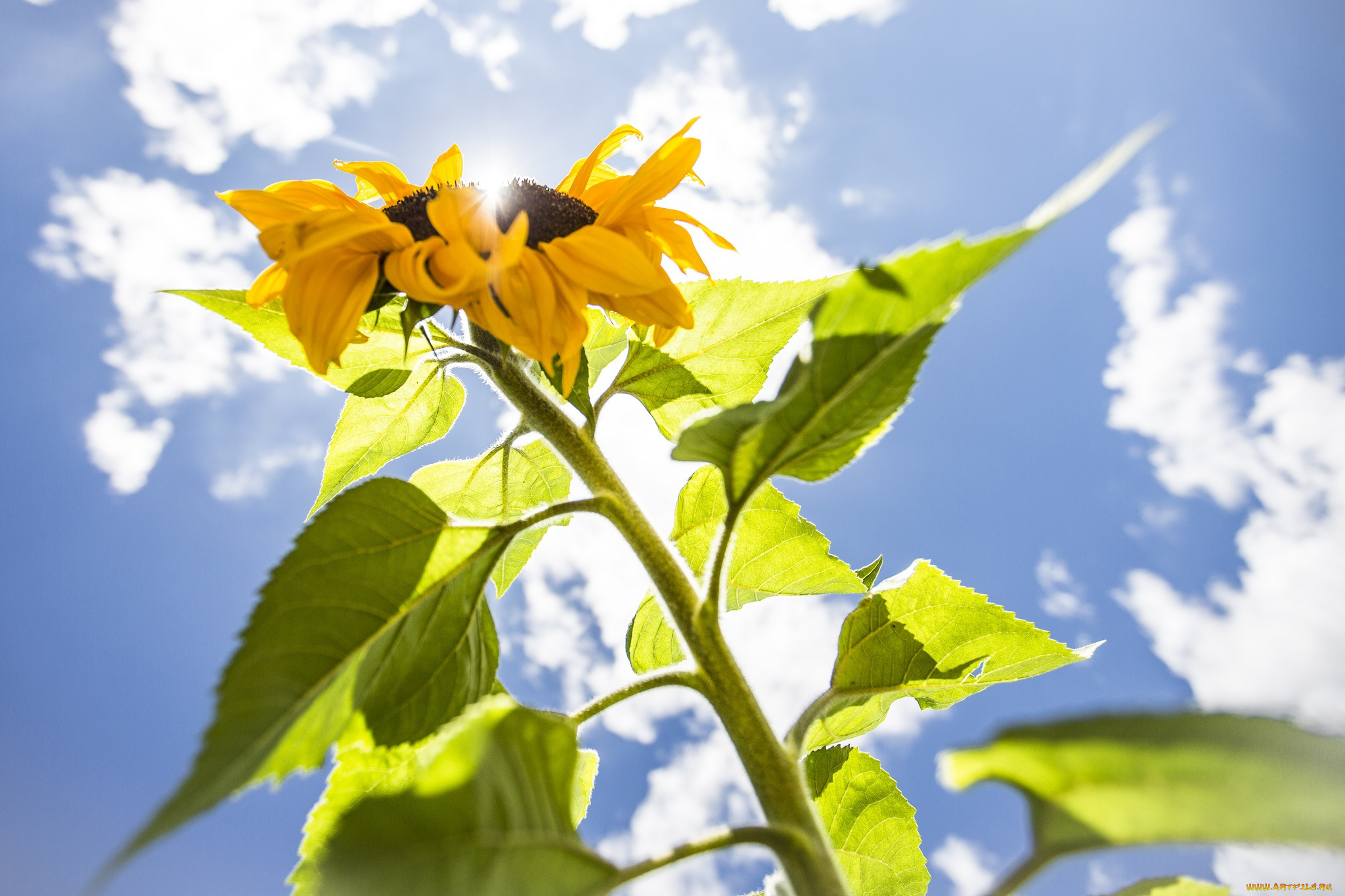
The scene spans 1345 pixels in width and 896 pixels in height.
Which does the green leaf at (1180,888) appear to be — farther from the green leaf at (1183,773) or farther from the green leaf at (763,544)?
the green leaf at (763,544)

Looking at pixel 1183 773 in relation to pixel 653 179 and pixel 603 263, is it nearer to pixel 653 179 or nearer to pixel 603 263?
pixel 603 263

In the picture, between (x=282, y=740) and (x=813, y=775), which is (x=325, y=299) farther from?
(x=813, y=775)

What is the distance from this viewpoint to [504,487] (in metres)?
1.49

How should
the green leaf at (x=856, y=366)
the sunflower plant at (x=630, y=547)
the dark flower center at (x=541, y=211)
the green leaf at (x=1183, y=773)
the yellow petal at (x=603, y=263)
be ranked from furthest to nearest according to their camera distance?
1. the dark flower center at (x=541, y=211)
2. the yellow petal at (x=603, y=263)
3. the green leaf at (x=856, y=366)
4. the sunflower plant at (x=630, y=547)
5. the green leaf at (x=1183, y=773)

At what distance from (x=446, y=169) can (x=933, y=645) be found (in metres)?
1.26

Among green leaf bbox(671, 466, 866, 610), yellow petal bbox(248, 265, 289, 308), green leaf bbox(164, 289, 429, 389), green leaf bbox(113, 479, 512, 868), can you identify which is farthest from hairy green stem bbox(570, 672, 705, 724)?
yellow petal bbox(248, 265, 289, 308)

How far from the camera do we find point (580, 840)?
891 millimetres

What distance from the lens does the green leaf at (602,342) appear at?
1490 mm

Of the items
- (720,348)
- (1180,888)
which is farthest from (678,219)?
(1180,888)

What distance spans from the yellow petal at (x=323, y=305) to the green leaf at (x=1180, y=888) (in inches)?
45.7

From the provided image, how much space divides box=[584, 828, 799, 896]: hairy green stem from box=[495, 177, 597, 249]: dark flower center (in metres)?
0.83

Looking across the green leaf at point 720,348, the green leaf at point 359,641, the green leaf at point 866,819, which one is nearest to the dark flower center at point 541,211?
the green leaf at point 720,348

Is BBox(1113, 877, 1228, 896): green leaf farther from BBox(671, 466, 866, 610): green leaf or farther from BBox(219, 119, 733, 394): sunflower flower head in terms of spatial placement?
BBox(219, 119, 733, 394): sunflower flower head

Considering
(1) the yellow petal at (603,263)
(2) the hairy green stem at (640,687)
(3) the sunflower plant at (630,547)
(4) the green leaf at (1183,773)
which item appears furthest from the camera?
(1) the yellow petal at (603,263)
